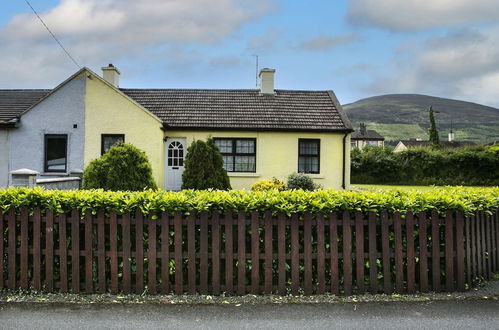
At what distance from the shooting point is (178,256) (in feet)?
18.0

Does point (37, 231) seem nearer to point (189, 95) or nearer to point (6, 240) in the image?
point (6, 240)

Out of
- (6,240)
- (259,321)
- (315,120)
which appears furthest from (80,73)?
(259,321)

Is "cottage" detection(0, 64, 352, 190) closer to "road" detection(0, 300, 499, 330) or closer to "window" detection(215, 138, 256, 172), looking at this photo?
"window" detection(215, 138, 256, 172)

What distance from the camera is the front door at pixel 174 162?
19844 millimetres

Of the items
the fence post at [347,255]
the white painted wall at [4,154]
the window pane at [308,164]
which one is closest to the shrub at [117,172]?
the fence post at [347,255]

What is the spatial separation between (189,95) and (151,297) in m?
18.4

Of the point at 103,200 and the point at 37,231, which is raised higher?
the point at 103,200

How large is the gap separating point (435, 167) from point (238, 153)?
18.0m

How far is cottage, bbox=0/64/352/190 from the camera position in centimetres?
1883

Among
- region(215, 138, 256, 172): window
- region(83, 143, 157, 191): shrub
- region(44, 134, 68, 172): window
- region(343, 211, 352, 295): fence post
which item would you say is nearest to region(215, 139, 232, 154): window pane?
region(215, 138, 256, 172): window

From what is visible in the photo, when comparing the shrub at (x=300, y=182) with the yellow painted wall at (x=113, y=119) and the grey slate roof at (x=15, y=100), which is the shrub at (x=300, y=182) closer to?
the yellow painted wall at (x=113, y=119)

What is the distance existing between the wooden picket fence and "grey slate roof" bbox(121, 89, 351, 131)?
14.1 m

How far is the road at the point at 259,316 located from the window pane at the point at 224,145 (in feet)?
49.5

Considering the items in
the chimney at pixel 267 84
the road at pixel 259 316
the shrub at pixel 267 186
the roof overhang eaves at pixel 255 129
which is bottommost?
the road at pixel 259 316
